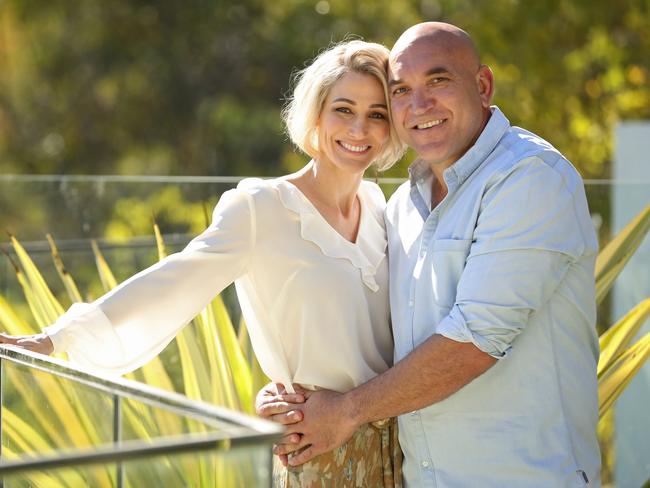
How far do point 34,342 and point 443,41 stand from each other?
1.23 metres

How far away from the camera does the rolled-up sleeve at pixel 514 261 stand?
8.34 ft

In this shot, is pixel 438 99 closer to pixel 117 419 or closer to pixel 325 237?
pixel 325 237

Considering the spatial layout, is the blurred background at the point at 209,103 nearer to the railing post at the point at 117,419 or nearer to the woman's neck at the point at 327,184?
the woman's neck at the point at 327,184

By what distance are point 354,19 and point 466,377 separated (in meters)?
8.69

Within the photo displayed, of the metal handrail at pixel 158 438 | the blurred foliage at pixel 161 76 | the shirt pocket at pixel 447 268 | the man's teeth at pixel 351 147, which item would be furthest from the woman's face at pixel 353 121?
the blurred foliage at pixel 161 76

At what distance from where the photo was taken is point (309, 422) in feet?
8.92

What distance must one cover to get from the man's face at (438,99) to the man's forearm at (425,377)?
0.51 meters

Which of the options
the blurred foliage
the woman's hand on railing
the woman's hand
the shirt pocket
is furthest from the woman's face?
the blurred foliage

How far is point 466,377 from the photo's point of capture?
259cm

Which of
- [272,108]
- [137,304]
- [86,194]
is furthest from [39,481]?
[272,108]

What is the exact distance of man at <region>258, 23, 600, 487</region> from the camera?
256 cm

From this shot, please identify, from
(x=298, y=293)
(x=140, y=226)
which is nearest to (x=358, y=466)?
(x=298, y=293)

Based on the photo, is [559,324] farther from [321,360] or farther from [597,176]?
[597,176]

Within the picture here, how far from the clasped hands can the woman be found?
0.14 ft
